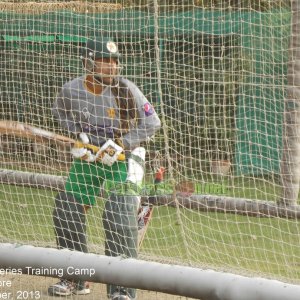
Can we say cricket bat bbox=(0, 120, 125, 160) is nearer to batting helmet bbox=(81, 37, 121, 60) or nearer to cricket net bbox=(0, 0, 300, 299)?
cricket net bbox=(0, 0, 300, 299)

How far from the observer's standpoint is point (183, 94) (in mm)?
6199

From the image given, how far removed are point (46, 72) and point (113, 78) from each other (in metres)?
0.50

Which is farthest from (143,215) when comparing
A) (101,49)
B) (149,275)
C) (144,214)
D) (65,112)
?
(149,275)

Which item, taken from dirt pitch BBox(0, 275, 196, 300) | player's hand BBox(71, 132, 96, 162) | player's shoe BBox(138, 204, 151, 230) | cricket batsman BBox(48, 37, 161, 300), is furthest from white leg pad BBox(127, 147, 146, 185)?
dirt pitch BBox(0, 275, 196, 300)

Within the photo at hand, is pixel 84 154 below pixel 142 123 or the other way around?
below

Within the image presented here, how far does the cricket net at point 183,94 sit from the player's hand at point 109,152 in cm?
31

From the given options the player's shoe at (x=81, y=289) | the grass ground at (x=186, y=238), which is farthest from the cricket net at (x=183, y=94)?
the player's shoe at (x=81, y=289)

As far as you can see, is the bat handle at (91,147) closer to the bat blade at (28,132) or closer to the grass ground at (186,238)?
the bat blade at (28,132)

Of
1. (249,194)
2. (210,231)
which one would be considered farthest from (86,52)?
(210,231)

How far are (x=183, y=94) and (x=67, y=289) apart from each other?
1502 millimetres

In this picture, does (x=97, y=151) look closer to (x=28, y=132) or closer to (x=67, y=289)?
(x=28, y=132)

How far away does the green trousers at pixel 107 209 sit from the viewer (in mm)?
5984

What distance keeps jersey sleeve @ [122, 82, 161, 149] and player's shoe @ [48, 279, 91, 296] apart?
1.04 metres

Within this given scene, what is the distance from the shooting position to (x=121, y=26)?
6.26 metres
